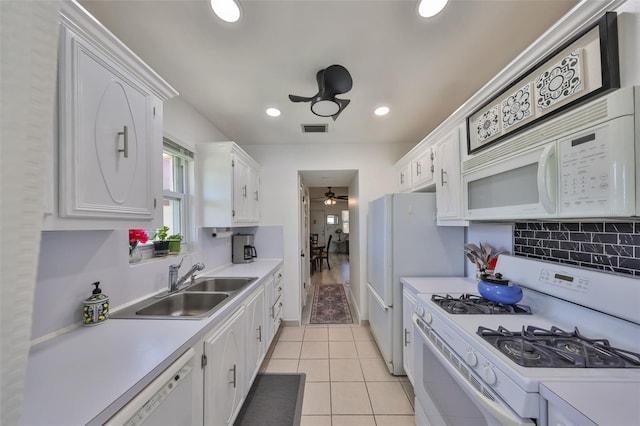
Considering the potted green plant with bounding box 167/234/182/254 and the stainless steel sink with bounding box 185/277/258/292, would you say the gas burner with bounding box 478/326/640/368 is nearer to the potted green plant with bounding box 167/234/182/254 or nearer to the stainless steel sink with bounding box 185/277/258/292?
the stainless steel sink with bounding box 185/277/258/292

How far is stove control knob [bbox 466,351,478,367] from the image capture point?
3.38ft

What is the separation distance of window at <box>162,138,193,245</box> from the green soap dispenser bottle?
0.95m

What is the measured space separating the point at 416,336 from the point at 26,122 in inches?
76.5

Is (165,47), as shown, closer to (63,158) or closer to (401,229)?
(63,158)

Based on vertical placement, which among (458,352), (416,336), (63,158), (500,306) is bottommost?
(416,336)

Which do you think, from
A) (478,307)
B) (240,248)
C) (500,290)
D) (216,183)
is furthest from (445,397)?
(240,248)

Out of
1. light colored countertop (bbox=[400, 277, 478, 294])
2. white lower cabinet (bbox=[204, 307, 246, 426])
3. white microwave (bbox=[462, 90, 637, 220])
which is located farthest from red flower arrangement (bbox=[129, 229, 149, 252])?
white microwave (bbox=[462, 90, 637, 220])

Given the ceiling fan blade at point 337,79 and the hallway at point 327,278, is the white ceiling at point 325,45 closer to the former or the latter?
the ceiling fan blade at point 337,79

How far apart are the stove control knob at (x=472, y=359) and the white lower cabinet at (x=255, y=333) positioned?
4.65ft

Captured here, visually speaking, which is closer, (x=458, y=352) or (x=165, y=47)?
(x=458, y=352)

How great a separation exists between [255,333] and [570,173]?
2.20 m

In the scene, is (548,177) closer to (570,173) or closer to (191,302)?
(570,173)

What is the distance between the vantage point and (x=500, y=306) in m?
1.43

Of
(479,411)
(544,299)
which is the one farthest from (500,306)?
(479,411)
